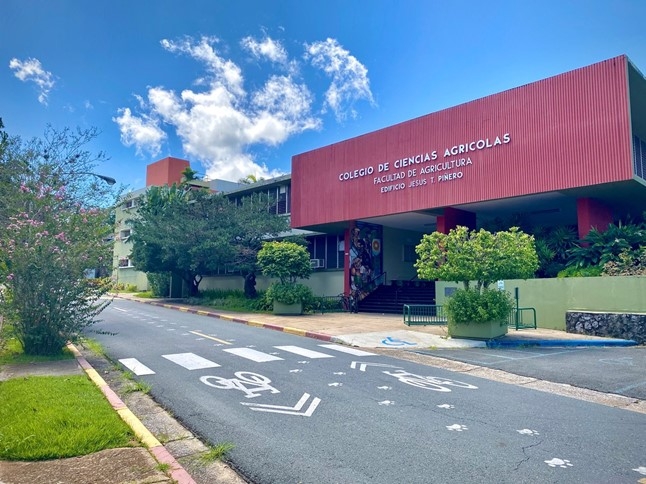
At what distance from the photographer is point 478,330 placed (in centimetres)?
1397

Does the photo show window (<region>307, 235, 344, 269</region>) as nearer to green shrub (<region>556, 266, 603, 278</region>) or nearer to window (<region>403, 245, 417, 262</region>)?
window (<region>403, 245, 417, 262</region>)

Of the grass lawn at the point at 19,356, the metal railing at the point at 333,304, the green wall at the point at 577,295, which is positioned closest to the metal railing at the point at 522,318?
the green wall at the point at 577,295

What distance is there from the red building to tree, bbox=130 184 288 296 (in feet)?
8.41

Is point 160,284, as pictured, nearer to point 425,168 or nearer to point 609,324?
point 425,168

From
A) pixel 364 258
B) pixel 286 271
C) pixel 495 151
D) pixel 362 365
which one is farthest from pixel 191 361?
pixel 364 258

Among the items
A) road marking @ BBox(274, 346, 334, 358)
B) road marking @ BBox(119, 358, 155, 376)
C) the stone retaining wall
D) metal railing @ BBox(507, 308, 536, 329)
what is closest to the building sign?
metal railing @ BBox(507, 308, 536, 329)

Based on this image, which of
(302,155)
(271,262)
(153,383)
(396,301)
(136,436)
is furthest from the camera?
(302,155)

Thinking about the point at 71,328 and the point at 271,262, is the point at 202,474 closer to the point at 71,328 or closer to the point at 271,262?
the point at 71,328

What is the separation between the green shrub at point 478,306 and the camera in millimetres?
13703

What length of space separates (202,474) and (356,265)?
22157mm

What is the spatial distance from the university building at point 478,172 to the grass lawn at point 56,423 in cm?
1673

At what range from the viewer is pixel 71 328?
33.3 ft

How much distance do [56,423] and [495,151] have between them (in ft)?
59.4

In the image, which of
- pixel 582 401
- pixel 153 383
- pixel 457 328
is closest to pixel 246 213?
pixel 457 328
